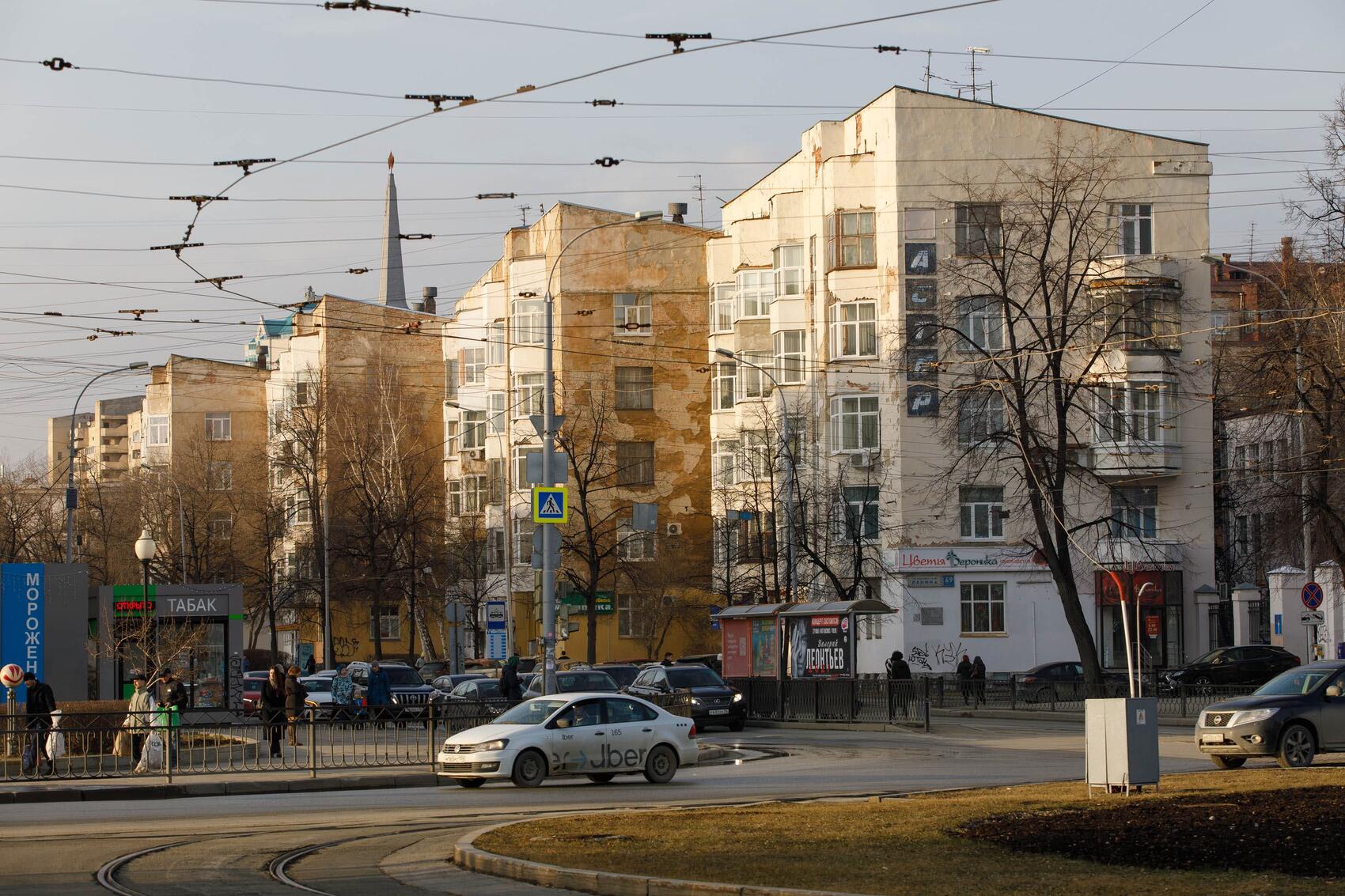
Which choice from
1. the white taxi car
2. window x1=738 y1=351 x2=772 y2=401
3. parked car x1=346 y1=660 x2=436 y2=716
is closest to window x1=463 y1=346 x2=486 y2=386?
window x1=738 y1=351 x2=772 y2=401

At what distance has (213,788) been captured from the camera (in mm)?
23312

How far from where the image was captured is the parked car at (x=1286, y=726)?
2216cm

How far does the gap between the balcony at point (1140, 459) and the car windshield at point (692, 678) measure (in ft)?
73.9

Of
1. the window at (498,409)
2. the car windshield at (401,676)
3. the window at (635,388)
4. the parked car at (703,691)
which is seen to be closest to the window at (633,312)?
the window at (635,388)

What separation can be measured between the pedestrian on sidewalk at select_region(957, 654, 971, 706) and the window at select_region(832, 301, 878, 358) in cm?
1095

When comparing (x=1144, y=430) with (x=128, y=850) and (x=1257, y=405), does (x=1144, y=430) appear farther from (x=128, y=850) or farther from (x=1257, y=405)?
(x=128, y=850)

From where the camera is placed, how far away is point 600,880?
460 inches

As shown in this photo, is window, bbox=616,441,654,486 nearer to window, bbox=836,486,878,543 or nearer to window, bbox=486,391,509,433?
window, bbox=486,391,509,433

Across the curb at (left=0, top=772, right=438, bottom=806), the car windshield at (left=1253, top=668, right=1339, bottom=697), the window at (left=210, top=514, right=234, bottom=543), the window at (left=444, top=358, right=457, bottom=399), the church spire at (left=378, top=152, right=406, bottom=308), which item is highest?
the church spire at (left=378, top=152, right=406, bottom=308)

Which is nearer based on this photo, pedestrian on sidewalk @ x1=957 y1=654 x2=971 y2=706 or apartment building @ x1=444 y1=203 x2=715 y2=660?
pedestrian on sidewalk @ x1=957 y1=654 x2=971 y2=706

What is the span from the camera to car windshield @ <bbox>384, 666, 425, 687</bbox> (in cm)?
4319

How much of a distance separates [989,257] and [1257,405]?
1508 centimetres

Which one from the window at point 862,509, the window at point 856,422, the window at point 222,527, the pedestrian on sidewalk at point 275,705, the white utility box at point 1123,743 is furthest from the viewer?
the window at point 222,527

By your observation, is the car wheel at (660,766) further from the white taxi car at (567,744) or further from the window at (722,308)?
the window at (722,308)
